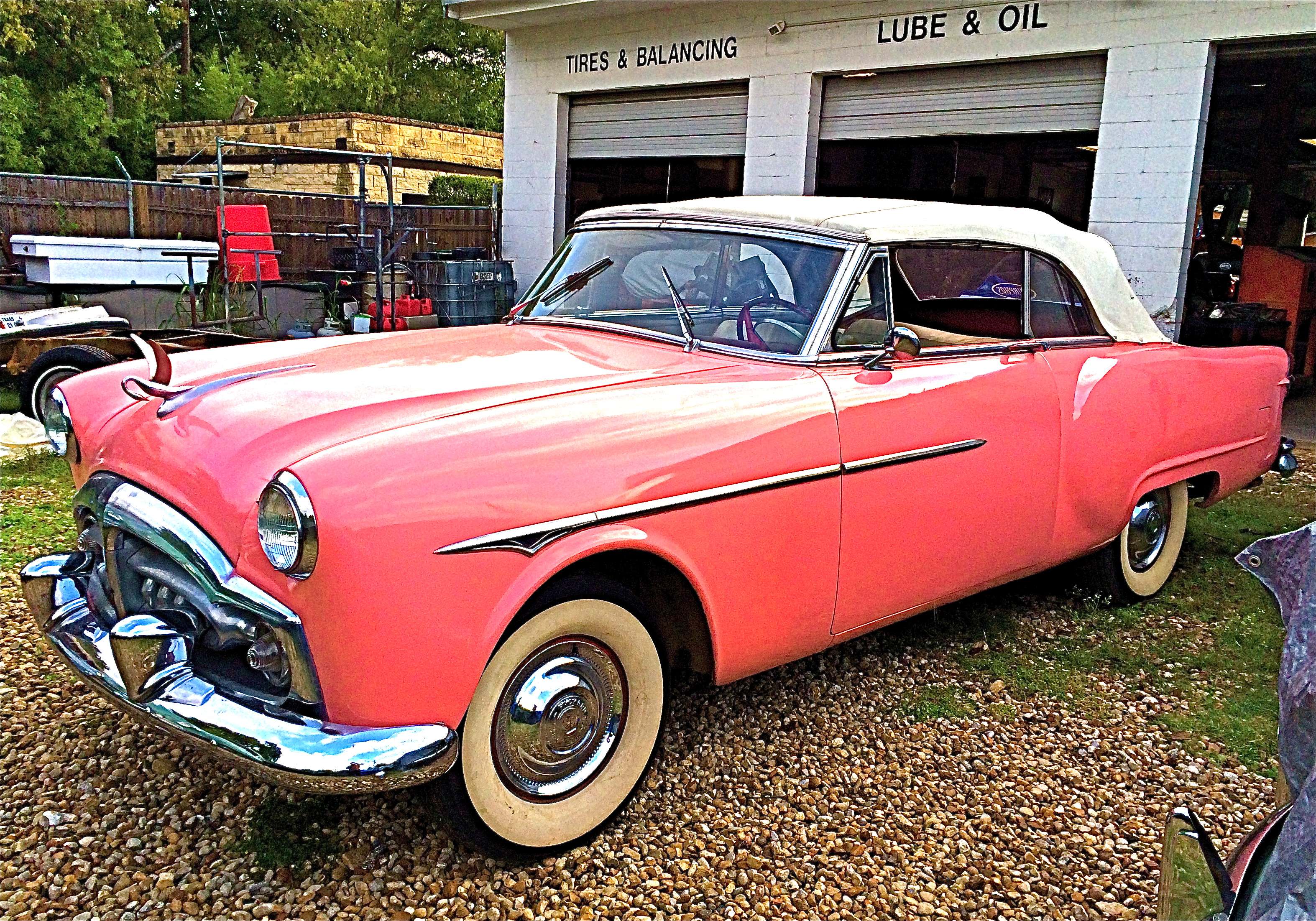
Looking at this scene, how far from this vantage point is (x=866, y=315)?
3441 mm

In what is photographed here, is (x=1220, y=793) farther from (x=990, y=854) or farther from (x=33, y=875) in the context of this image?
(x=33, y=875)

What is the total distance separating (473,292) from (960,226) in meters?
7.51

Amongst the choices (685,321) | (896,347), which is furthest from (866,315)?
(685,321)

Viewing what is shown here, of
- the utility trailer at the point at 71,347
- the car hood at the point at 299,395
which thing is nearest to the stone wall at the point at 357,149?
the utility trailer at the point at 71,347

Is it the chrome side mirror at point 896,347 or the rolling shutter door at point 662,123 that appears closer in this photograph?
the chrome side mirror at point 896,347

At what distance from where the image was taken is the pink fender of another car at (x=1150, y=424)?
3.98 metres

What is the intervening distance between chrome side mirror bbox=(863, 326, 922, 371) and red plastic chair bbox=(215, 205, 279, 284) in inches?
401

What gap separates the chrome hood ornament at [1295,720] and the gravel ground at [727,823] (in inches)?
54.5

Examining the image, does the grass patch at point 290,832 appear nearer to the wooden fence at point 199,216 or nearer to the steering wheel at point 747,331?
the steering wheel at point 747,331

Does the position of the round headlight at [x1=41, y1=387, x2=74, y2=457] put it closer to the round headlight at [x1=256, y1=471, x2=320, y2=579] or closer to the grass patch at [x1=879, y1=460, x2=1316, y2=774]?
the round headlight at [x1=256, y1=471, x2=320, y2=579]

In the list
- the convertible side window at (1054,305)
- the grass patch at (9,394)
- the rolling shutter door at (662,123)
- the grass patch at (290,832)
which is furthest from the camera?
the rolling shutter door at (662,123)

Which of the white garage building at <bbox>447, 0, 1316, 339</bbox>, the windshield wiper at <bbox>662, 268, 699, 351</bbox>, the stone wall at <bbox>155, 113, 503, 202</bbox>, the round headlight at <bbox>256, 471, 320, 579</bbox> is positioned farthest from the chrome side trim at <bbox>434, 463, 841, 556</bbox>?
the stone wall at <bbox>155, 113, 503, 202</bbox>

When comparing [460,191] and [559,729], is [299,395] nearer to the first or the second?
[559,729]

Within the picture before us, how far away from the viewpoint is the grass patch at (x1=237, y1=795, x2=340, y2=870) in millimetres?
2650
